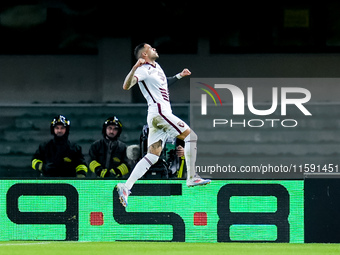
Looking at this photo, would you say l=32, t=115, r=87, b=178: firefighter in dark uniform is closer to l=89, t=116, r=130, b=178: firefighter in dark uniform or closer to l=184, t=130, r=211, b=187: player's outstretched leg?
l=89, t=116, r=130, b=178: firefighter in dark uniform

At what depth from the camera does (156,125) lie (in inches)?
380

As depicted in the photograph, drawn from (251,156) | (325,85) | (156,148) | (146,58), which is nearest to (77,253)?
(156,148)

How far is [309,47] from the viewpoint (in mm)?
16391

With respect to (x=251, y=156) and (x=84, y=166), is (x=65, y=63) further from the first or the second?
(x=84, y=166)

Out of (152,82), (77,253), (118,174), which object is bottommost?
(77,253)

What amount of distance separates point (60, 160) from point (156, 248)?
194cm

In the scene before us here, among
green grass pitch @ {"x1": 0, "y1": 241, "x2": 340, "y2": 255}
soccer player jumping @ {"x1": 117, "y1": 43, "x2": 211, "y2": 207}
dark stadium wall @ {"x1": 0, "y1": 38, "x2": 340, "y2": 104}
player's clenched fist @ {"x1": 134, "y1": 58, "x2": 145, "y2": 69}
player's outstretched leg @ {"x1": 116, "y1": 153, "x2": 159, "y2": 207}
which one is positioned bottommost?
green grass pitch @ {"x1": 0, "y1": 241, "x2": 340, "y2": 255}

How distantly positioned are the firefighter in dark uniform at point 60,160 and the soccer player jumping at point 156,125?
120cm

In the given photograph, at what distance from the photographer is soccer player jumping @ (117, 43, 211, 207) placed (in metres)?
9.56

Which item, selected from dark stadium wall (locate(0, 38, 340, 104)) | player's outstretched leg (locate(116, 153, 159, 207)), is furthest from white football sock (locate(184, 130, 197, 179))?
dark stadium wall (locate(0, 38, 340, 104))

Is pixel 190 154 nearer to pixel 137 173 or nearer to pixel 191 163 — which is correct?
pixel 191 163

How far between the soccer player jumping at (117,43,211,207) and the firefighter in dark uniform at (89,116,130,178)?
110 centimetres

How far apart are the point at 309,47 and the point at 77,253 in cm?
862

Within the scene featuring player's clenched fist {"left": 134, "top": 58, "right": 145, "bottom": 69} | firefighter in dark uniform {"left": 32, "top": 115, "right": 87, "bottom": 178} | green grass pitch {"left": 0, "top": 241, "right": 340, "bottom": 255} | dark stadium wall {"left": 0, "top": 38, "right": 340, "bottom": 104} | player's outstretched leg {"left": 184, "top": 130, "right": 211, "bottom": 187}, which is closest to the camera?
green grass pitch {"left": 0, "top": 241, "right": 340, "bottom": 255}
